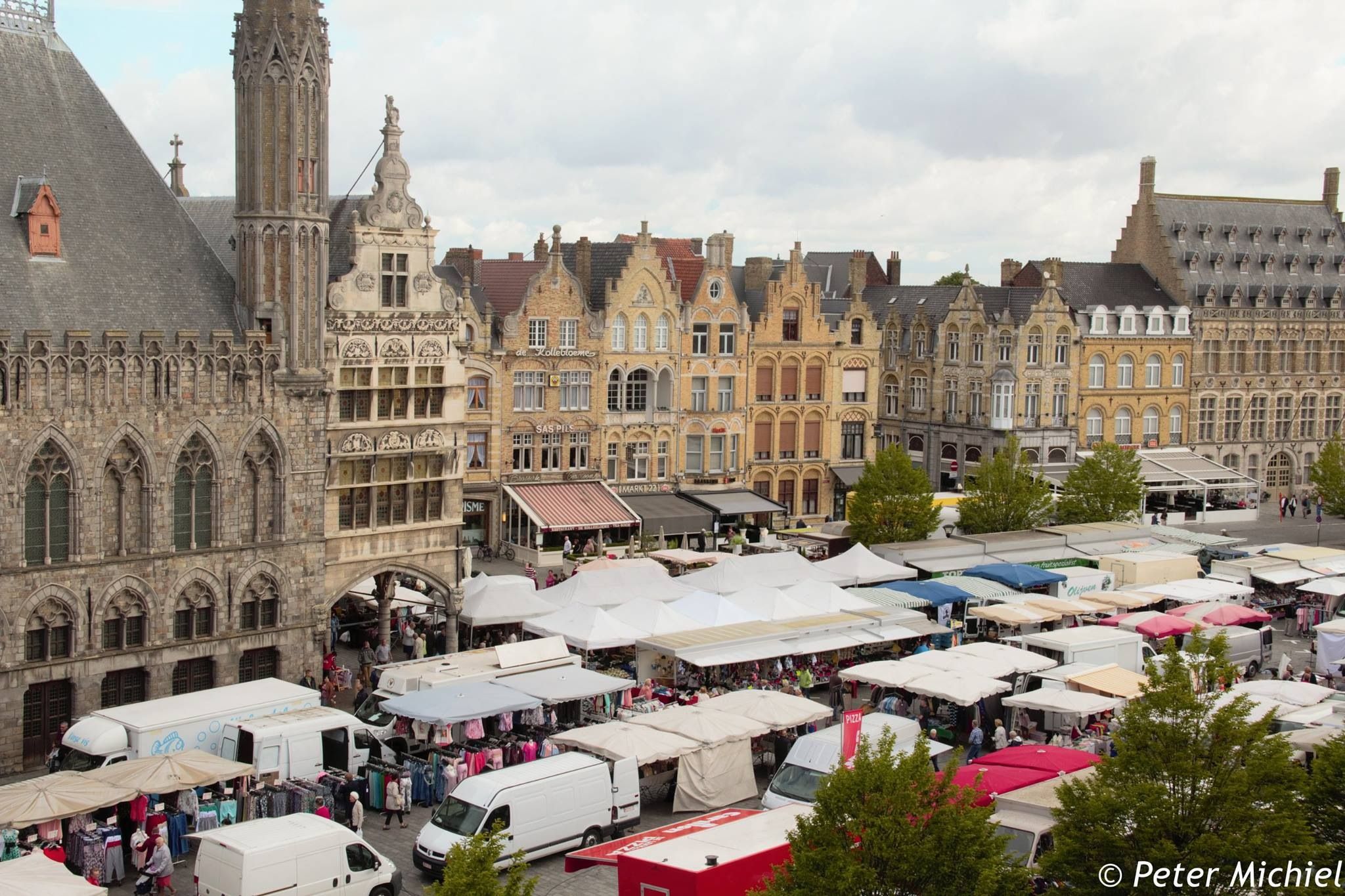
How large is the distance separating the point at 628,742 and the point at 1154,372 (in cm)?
5020

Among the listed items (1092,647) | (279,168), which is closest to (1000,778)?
(1092,647)

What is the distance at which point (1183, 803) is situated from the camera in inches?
768

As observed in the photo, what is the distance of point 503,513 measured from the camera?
181 feet

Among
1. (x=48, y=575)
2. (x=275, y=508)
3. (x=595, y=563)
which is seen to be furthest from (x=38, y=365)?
(x=595, y=563)

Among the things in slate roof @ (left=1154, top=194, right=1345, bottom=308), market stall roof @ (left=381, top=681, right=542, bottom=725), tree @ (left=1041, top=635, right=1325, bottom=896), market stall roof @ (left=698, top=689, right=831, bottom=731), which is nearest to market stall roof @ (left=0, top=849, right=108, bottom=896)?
market stall roof @ (left=381, top=681, right=542, bottom=725)

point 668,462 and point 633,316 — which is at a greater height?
point 633,316

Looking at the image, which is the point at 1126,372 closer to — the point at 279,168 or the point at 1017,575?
the point at 1017,575

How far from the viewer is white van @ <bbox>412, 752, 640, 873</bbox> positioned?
2561 cm

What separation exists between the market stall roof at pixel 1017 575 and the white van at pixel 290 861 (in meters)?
25.1

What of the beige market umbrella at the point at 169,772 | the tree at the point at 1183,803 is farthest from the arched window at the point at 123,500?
the tree at the point at 1183,803

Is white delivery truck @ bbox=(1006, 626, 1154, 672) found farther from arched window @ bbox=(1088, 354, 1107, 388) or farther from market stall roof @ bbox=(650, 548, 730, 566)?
arched window @ bbox=(1088, 354, 1107, 388)

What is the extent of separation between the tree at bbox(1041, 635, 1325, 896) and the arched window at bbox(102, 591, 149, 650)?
2159 centimetres

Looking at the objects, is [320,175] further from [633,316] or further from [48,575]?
[633,316]

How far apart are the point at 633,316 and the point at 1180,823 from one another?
40842mm
